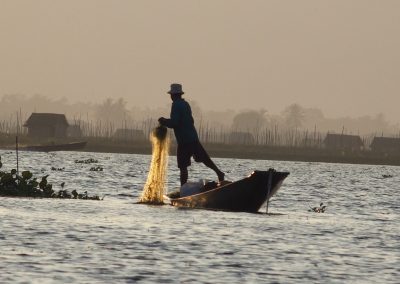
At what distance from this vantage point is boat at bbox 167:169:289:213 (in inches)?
982

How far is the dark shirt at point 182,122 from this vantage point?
87.2ft

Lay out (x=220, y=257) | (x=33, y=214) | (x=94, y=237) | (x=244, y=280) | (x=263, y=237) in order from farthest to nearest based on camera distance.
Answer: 1. (x=33, y=214)
2. (x=263, y=237)
3. (x=94, y=237)
4. (x=220, y=257)
5. (x=244, y=280)

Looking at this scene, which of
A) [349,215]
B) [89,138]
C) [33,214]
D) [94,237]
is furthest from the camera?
[89,138]

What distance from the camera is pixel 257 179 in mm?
24953

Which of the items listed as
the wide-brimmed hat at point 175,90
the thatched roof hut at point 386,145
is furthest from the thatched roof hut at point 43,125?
the wide-brimmed hat at point 175,90

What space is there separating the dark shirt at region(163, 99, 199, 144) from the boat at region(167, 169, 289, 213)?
50.8 inches

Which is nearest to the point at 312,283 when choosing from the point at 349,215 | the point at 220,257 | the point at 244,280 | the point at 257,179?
the point at 244,280

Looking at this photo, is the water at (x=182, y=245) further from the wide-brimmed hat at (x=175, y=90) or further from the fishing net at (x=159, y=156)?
the wide-brimmed hat at (x=175, y=90)

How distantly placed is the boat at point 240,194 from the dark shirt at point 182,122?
1290 millimetres

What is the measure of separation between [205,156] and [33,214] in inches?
188

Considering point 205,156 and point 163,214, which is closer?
point 163,214

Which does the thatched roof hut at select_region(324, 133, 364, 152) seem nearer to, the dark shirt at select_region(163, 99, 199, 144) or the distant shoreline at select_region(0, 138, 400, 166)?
the distant shoreline at select_region(0, 138, 400, 166)

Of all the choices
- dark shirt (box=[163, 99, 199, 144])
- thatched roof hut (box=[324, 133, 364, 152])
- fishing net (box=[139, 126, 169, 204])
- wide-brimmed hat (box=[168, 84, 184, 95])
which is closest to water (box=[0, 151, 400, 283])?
fishing net (box=[139, 126, 169, 204])

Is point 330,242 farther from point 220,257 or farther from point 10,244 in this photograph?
point 10,244
